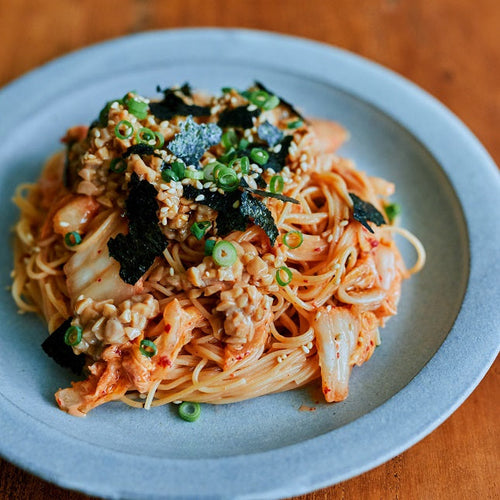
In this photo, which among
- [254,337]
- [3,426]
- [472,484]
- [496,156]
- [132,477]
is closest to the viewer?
[132,477]

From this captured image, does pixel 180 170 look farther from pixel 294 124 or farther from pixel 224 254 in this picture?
pixel 294 124

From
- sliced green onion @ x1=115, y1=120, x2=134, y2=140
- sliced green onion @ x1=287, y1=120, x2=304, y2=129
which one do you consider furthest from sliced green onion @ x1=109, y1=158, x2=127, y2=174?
sliced green onion @ x1=287, y1=120, x2=304, y2=129

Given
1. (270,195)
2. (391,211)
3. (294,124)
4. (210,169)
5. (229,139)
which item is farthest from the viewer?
(391,211)

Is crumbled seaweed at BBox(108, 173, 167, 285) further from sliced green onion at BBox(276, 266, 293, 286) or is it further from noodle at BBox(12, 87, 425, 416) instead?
sliced green onion at BBox(276, 266, 293, 286)

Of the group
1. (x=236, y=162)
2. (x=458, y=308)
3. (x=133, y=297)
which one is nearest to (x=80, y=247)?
(x=133, y=297)

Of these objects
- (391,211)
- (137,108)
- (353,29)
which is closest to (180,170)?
(137,108)

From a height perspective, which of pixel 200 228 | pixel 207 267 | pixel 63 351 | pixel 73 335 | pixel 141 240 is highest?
pixel 200 228

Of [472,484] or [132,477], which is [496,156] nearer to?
[472,484]
